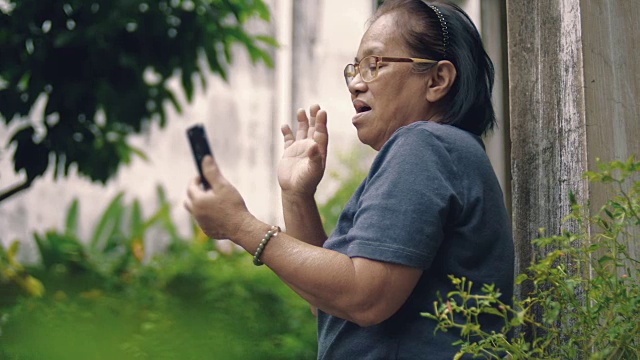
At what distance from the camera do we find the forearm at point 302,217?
221 centimetres

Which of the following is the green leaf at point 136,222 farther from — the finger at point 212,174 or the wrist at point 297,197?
the finger at point 212,174

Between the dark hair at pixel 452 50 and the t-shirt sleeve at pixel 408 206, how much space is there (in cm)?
26

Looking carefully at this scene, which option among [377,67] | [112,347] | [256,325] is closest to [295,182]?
[377,67]

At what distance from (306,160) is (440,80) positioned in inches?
15.0

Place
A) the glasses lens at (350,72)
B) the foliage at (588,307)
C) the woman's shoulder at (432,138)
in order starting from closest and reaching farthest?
the foliage at (588,307) → the woman's shoulder at (432,138) → the glasses lens at (350,72)

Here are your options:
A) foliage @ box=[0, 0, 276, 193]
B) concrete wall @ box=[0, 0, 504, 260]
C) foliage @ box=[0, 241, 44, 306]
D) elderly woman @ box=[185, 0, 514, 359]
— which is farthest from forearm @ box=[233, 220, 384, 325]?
concrete wall @ box=[0, 0, 504, 260]

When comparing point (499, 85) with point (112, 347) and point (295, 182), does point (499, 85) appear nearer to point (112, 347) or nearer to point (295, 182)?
point (295, 182)

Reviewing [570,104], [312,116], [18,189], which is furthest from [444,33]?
[18,189]

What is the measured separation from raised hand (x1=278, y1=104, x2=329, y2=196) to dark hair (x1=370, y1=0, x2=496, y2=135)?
0.29 meters

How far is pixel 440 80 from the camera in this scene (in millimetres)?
2020

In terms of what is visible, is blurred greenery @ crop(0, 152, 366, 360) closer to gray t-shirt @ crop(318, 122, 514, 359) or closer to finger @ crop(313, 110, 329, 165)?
finger @ crop(313, 110, 329, 165)

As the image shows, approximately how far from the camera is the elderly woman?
1.67 m

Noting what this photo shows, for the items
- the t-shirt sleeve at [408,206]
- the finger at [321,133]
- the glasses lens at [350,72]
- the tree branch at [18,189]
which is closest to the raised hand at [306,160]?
the finger at [321,133]

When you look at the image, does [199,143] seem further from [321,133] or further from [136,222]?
[136,222]
